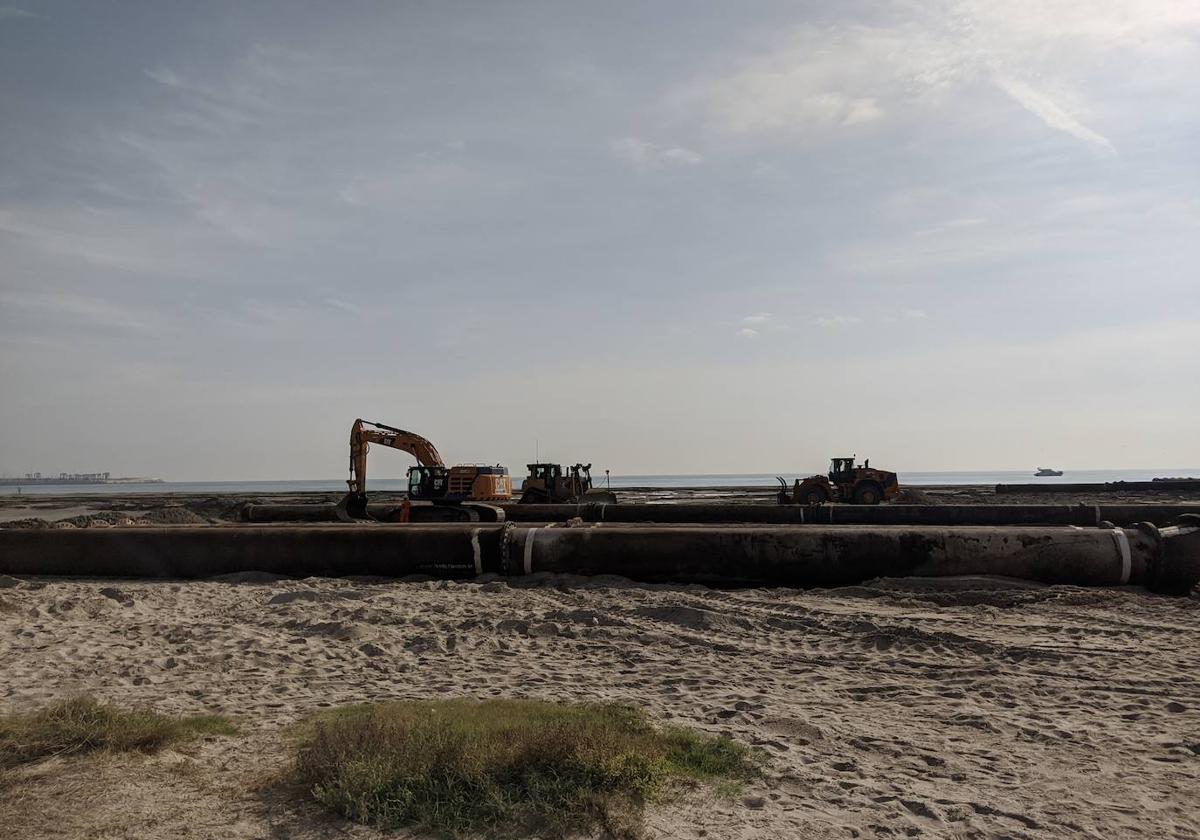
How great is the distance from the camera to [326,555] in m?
12.3

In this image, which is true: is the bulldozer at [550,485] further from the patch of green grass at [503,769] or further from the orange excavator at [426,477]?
the patch of green grass at [503,769]

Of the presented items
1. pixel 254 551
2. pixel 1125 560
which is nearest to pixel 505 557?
pixel 254 551

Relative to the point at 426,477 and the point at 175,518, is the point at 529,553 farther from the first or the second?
the point at 175,518

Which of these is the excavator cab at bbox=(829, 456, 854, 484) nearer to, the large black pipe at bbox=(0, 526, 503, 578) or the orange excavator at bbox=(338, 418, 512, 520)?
the orange excavator at bbox=(338, 418, 512, 520)

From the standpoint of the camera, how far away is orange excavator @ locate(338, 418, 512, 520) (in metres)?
22.2

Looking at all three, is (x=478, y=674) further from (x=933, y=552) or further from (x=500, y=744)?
(x=933, y=552)

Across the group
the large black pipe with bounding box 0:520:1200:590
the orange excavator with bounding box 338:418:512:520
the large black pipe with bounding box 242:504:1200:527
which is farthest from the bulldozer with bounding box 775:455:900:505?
the large black pipe with bounding box 0:520:1200:590

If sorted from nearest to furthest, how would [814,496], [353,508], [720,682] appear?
[720,682] → [353,508] → [814,496]

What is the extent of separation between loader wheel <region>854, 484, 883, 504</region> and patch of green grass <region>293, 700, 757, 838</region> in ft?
89.7

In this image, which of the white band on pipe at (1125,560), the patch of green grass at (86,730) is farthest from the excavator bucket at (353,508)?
the white band on pipe at (1125,560)

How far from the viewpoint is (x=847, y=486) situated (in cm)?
3127

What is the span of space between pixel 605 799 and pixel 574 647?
3869mm

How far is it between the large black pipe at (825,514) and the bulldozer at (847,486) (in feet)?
26.3

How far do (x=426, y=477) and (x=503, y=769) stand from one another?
18803 millimetres
